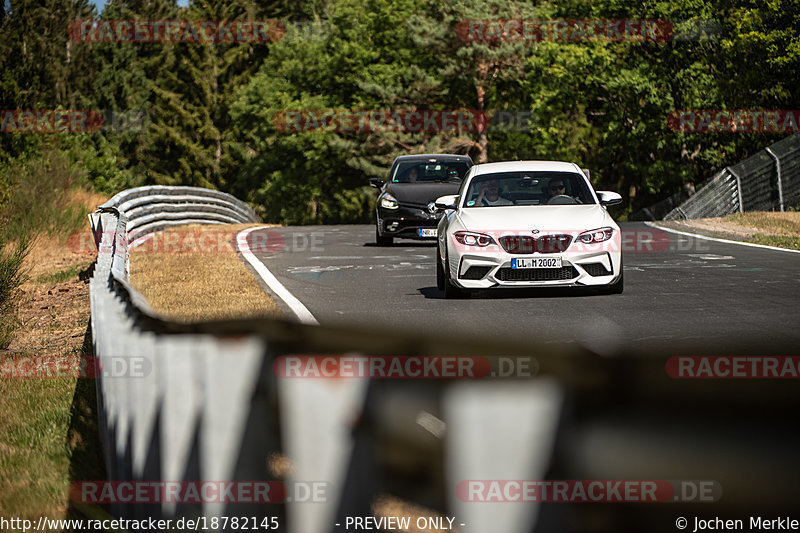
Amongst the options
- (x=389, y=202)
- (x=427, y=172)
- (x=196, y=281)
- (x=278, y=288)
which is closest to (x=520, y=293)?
(x=278, y=288)

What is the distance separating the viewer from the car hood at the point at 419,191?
21.3 m

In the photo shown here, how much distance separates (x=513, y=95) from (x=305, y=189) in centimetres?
1433

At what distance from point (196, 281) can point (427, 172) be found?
9.32m

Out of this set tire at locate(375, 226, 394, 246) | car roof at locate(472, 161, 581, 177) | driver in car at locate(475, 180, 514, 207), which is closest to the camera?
driver in car at locate(475, 180, 514, 207)

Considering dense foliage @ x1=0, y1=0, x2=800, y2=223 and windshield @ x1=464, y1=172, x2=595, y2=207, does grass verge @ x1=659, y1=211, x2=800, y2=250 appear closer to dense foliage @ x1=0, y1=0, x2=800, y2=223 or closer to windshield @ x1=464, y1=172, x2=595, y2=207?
windshield @ x1=464, y1=172, x2=595, y2=207

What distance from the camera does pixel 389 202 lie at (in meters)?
21.3

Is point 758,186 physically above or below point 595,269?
below

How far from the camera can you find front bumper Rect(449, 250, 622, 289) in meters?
12.0

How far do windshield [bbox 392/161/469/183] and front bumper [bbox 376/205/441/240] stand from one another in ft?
5.53

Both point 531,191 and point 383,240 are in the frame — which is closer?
point 531,191

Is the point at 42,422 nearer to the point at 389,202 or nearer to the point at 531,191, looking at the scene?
the point at 531,191

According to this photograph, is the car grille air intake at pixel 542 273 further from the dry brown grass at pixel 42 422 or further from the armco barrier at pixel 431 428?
the armco barrier at pixel 431 428

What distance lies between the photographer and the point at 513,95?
68625 mm

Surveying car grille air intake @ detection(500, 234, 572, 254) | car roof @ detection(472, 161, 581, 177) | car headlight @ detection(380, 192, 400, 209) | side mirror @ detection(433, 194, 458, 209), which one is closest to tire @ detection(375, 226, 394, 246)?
car headlight @ detection(380, 192, 400, 209)
